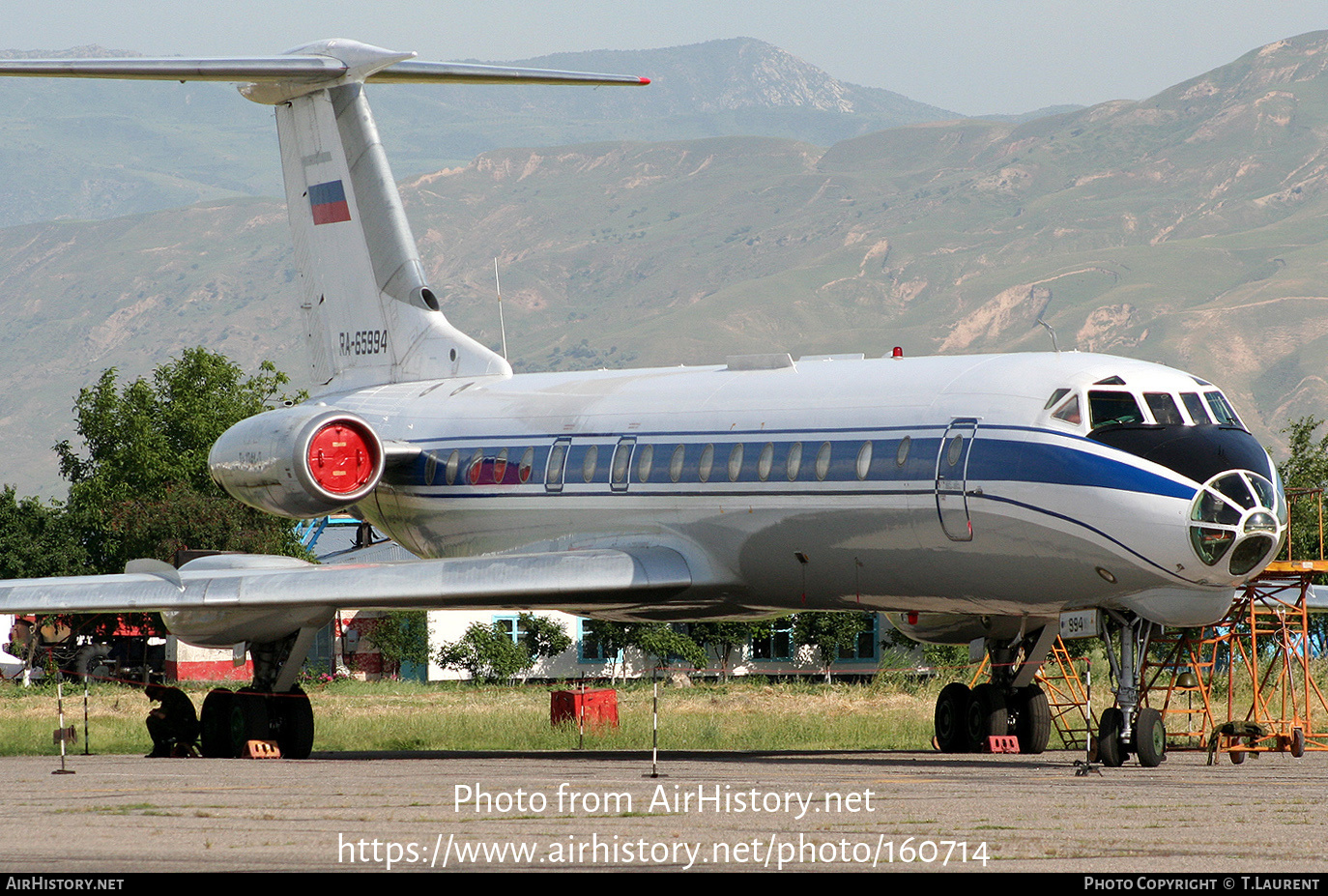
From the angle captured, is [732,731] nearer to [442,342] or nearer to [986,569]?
[442,342]

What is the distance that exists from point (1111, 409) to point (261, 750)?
1061 centimetres

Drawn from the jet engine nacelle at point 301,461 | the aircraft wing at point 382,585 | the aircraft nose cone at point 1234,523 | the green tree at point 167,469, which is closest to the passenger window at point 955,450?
the aircraft nose cone at point 1234,523

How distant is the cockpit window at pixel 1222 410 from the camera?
18672 mm

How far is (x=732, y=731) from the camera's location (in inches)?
1086

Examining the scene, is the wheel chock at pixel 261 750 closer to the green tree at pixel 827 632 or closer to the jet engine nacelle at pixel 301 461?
the jet engine nacelle at pixel 301 461

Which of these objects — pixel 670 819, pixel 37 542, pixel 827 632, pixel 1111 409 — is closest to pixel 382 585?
pixel 1111 409

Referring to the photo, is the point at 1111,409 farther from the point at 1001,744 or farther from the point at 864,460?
the point at 1001,744

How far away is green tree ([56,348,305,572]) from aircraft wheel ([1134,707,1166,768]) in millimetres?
38914

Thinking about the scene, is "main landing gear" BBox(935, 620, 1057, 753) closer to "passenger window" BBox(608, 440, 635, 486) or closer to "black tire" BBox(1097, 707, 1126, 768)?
"black tire" BBox(1097, 707, 1126, 768)

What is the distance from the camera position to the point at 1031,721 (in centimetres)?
2264

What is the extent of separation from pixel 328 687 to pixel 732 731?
2388 cm

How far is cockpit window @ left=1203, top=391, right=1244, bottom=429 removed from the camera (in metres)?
18.7

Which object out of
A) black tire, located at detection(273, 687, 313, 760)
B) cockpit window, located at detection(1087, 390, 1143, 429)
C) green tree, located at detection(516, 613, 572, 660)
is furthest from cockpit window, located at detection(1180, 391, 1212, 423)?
green tree, located at detection(516, 613, 572, 660)

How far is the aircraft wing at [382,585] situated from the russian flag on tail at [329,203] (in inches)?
Result: 250
